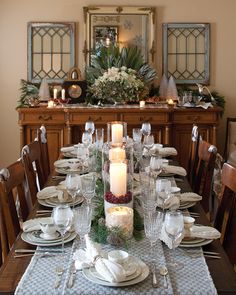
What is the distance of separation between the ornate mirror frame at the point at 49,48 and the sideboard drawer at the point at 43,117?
738 mm

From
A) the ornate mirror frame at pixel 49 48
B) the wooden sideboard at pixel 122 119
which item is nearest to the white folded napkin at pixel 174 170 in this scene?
the wooden sideboard at pixel 122 119

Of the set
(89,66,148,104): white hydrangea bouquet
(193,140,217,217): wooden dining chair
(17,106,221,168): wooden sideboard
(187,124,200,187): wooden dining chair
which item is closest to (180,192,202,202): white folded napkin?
(193,140,217,217): wooden dining chair

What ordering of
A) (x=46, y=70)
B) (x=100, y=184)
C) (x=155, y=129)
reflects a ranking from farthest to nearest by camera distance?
1. (x=46, y=70)
2. (x=155, y=129)
3. (x=100, y=184)

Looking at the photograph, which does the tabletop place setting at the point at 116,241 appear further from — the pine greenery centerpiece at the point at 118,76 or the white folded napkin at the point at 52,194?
the pine greenery centerpiece at the point at 118,76

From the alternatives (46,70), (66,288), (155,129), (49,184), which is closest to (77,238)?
(66,288)

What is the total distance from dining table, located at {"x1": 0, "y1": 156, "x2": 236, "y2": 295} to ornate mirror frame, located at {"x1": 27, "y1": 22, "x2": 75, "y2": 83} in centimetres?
395

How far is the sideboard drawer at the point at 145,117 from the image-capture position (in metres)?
4.79

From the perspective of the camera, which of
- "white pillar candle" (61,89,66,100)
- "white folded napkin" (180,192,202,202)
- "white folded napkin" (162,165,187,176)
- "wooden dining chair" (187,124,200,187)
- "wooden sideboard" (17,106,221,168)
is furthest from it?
"white pillar candle" (61,89,66,100)

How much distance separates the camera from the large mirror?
17.4 feet

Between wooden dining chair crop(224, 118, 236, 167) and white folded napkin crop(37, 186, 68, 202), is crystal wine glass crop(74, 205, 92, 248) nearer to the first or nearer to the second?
white folded napkin crop(37, 186, 68, 202)

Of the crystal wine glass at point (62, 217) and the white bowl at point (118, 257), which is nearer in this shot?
the white bowl at point (118, 257)

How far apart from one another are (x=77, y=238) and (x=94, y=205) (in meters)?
0.26

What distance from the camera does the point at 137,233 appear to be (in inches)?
68.7

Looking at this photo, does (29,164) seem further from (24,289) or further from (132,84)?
(132,84)
